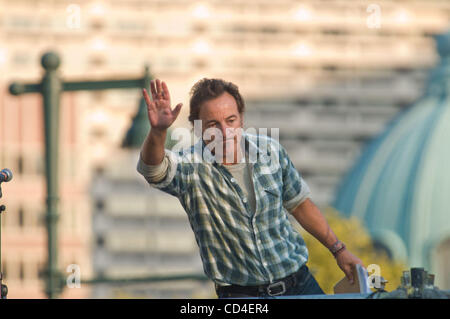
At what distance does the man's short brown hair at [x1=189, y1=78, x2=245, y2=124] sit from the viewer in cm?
495

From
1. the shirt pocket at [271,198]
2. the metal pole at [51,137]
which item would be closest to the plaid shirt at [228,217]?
the shirt pocket at [271,198]

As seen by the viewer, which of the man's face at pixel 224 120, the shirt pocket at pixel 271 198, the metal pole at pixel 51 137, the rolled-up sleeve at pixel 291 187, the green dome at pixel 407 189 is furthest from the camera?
the green dome at pixel 407 189

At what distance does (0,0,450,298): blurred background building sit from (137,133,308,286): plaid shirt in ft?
214

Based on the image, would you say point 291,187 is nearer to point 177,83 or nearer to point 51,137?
point 51,137

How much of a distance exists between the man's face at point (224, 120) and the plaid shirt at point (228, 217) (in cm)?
11

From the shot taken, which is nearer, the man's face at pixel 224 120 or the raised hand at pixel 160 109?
the raised hand at pixel 160 109

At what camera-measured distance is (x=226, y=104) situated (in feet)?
16.1

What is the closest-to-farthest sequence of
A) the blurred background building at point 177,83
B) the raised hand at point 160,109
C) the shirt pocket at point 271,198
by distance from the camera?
the raised hand at point 160,109 < the shirt pocket at point 271,198 < the blurred background building at point 177,83

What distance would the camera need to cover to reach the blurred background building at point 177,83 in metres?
71.3

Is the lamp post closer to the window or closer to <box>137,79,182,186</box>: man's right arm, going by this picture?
<box>137,79,182,186</box>: man's right arm

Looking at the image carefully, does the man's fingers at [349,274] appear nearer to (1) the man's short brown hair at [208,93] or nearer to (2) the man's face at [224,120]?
(2) the man's face at [224,120]

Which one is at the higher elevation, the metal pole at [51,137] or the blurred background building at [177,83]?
the blurred background building at [177,83]

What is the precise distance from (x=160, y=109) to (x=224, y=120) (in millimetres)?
358

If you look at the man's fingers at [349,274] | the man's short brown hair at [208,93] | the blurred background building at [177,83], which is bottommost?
the man's fingers at [349,274]
